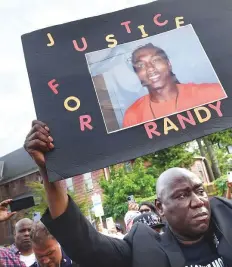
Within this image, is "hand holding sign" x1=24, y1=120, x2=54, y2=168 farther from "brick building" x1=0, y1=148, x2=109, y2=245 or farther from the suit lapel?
"brick building" x1=0, y1=148, x2=109, y2=245

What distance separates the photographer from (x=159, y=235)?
6.04ft

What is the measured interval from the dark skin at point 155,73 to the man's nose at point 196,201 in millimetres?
512

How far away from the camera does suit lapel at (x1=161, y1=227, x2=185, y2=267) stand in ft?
5.38

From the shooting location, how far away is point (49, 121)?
71.0 inches

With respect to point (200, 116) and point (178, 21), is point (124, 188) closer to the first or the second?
point (178, 21)

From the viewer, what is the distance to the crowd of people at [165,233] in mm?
1663

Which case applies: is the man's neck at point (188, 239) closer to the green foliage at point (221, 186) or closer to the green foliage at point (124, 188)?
the green foliage at point (221, 186)

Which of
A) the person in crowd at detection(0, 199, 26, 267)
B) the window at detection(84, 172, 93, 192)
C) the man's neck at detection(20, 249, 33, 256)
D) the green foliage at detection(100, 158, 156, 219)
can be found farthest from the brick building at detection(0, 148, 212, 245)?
the person in crowd at detection(0, 199, 26, 267)

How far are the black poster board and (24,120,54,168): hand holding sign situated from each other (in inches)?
1.5

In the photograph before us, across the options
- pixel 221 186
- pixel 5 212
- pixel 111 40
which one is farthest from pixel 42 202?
pixel 111 40

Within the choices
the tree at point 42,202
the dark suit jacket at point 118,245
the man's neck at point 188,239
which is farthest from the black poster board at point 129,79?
the tree at point 42,202

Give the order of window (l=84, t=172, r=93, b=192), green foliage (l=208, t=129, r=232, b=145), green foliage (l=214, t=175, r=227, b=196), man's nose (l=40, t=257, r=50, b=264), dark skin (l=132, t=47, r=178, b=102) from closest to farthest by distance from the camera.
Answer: dark skin (l=132, t=47, r=178, b=102) < man's nose (l=40, t=257, r=50, b=264) < green foliage (l=214, t=175, r=227, b=196) < green foliage (l=208, t=129, r=232, b=145) < window (l=84, t=172, r=93, b=192)

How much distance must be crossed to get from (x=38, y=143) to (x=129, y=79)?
1.96ft

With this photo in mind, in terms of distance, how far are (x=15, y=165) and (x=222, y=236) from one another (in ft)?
144
